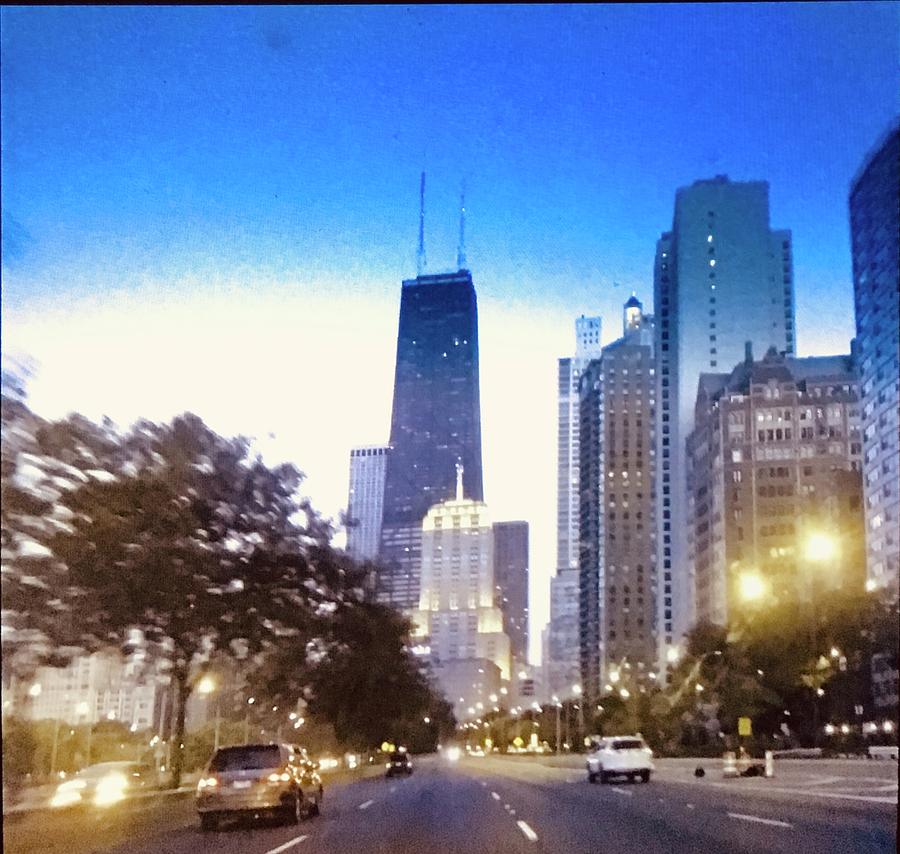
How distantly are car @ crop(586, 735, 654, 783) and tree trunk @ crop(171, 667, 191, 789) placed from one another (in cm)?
1455

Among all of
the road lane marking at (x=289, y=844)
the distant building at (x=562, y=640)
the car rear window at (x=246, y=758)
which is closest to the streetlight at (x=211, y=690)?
the car rear window at (x=246, y=758)

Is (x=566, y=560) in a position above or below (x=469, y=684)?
above

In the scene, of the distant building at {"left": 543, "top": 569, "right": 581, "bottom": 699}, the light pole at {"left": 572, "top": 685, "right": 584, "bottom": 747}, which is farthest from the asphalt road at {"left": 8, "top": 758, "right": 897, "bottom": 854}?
the distant building at {"left": 543, "top": 569, "right": 581, "bottom": 699}

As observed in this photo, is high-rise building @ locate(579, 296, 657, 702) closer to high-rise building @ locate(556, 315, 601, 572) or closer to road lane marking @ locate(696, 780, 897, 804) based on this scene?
high-rise building @ locate(556, 315, 601, 572)

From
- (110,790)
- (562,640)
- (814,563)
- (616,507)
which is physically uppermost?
(616,507)

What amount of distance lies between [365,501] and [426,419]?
2347 mm

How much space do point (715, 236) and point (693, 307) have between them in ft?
14.3

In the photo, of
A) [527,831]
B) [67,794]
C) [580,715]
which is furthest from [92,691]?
[580,715]

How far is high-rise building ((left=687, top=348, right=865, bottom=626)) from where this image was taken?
730 inches

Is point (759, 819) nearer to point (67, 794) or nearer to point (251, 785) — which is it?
point (251, 785)

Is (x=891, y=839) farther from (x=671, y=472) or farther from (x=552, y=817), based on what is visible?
(x=671, y=472)

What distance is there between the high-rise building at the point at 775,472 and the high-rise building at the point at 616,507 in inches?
120

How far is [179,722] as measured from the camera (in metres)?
15.8

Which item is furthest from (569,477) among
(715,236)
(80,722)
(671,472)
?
(80,722)
